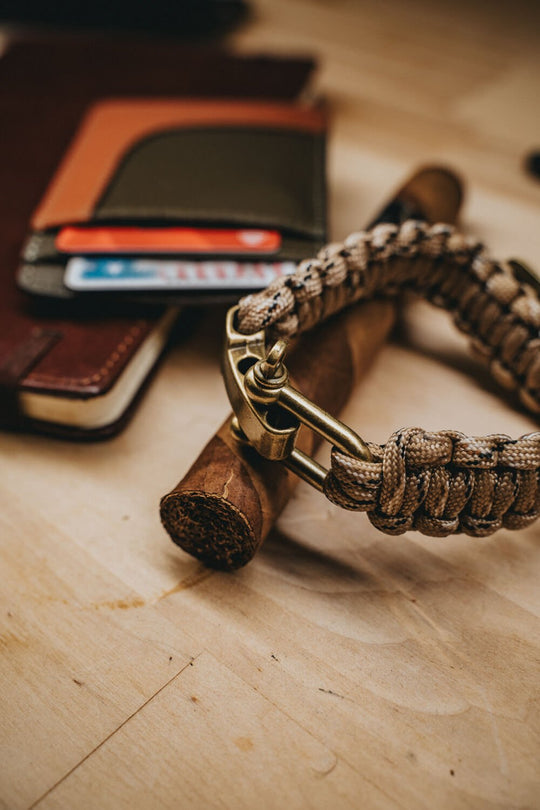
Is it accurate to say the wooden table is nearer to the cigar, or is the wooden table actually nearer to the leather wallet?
the cigar

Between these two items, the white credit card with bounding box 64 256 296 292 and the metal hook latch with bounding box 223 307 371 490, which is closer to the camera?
the metal hook latch with bounding box 223 307 371 490

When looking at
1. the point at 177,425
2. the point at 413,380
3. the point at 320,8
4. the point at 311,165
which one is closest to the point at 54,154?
the point at 311,165

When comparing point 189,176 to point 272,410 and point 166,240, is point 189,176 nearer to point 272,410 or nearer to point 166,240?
point 166,240

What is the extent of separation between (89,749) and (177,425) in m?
0.32

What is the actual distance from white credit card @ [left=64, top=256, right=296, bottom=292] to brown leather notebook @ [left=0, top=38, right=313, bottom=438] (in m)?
0.03

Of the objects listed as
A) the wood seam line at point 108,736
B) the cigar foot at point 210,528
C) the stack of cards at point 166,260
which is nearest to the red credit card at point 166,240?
the stack of cards at point 166,260

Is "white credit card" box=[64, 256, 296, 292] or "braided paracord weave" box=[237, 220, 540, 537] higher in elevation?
"braided paracord weave" box=[237, 220, 540, 537]

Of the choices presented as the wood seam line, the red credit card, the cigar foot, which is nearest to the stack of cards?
the red credit card

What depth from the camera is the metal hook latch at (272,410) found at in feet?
1.59

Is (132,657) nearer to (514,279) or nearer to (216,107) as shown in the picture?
(514,279)

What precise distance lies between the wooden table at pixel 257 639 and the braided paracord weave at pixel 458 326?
0.26 ft

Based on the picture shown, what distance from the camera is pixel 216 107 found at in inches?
35.0

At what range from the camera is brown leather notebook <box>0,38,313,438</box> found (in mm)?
649

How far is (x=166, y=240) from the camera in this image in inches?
28.3
